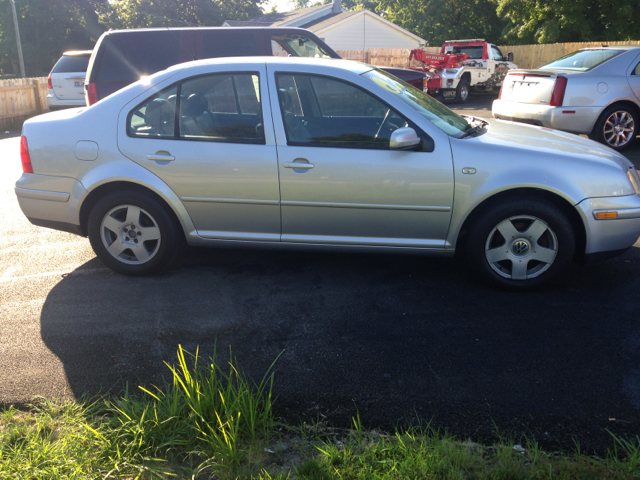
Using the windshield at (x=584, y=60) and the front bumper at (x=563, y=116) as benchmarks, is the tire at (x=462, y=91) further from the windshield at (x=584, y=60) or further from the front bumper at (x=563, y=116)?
the front bumper at (x=563, y=116)

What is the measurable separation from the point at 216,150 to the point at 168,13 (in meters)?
51.4

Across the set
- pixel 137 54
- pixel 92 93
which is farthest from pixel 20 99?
pixel 92 93

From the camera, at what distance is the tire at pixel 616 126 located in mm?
9125

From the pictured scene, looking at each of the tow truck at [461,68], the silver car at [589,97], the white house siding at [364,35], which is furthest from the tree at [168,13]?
the silver car at [589,97]

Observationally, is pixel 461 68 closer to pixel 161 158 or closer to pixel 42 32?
pixel 161 158

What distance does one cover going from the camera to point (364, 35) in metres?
36.1

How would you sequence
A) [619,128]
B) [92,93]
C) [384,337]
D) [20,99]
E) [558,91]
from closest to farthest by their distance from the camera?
1. [384,337]
2. [92,93]
3. [558,91]
4. [619,128]
5. [20,99]

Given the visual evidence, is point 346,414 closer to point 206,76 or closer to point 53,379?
point 53,379

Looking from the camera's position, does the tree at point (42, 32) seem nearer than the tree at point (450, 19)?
No

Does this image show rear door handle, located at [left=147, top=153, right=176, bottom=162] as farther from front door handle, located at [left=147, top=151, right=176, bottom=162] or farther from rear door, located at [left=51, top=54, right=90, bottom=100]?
rear door, located at [left=51, top=54, right=90, bottom=100]

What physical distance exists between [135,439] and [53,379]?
3.22ft

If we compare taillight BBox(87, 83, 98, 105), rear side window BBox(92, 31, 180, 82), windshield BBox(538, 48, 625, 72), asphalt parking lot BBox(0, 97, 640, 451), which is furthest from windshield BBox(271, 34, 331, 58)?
asphalt parking lot BBox(0, 97, 640, 451)

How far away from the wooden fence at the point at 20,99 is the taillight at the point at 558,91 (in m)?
15.0

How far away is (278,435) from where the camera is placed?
2744mm
